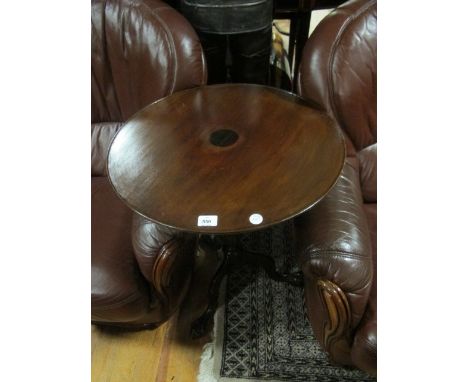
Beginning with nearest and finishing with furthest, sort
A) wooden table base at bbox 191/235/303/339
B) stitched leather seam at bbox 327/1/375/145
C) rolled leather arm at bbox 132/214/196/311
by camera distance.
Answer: rolled leather arm at bbox 132/214/196/311
stitched leather seam at bbox 327/1/375/145
wooden table base at bbox 191/235/303/339

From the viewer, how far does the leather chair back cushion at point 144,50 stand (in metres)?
1.23

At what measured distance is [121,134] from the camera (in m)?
1.09

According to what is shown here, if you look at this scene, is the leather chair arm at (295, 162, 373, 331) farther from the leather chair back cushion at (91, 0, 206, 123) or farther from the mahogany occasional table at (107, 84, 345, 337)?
the leather chair back cushion at (91, 0, 206, 123)

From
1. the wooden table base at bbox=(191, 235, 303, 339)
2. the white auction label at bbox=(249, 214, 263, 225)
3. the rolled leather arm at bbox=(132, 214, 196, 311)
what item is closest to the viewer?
the white auction label at bbox=(249, 214, 263, 225)

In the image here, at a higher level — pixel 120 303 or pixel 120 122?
pixel 120 122

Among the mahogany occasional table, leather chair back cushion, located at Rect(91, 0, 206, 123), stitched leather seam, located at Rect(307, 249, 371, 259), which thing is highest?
leather chair back cushion, located at Rect(91, 0, 206, 123)

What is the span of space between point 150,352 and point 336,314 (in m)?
0.71

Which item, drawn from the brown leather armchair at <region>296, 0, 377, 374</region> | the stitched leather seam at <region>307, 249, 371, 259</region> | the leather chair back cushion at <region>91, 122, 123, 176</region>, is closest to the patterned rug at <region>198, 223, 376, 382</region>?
the brown leather armchair at <region>296, 0, 377, 374</region>

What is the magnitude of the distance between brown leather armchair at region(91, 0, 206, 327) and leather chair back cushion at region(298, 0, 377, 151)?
34 cm

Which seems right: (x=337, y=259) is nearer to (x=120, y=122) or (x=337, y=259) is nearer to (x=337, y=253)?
(x=337, y=253)

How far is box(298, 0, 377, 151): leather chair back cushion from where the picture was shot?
118 centimetres

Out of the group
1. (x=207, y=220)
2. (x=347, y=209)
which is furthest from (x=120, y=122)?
(x=347, y=209)

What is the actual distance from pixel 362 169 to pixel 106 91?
896 millimetres

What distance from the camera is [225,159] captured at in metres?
0.99
